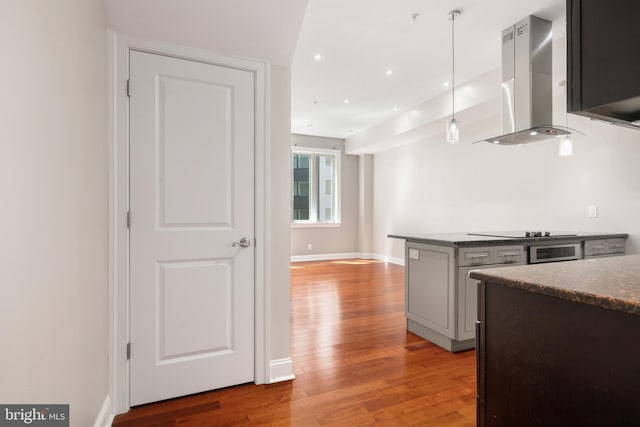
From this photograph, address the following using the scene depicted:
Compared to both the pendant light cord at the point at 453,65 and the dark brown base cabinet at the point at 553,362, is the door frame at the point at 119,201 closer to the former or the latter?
the dark brown base cabinet at the point at 553,362

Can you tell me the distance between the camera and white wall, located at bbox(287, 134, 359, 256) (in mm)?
7535

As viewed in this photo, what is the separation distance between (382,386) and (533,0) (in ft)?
10.7

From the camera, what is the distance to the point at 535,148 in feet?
13.6

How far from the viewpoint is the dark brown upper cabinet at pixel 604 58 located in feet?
2.54

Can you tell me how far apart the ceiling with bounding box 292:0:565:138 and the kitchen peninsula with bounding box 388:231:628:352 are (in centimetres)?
201

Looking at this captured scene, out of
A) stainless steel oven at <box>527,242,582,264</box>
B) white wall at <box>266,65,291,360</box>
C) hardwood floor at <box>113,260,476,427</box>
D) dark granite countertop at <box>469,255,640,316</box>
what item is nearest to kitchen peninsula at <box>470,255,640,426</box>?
dark granite countertop at <box>469,255,640,316</box>

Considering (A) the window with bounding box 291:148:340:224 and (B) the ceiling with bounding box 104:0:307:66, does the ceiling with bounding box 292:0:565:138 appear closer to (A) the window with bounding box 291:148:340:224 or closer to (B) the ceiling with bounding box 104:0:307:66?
(B) the ceiling with bounding box 104:0:307:66

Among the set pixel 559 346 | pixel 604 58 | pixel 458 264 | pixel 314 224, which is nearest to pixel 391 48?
pixel 458 264

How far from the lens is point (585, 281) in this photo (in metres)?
0.94

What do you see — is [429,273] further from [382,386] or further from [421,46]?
[421,46]

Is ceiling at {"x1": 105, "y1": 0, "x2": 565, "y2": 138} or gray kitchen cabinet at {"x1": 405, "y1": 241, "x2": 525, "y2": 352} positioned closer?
ceiling at {"x1": 105, "y1": 0, "x2": 565, "y2": 138}

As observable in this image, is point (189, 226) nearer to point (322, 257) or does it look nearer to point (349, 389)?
point (349, 389)

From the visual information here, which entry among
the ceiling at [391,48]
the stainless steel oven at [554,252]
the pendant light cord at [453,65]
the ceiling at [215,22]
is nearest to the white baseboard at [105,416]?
the ceiling at [215,22]
